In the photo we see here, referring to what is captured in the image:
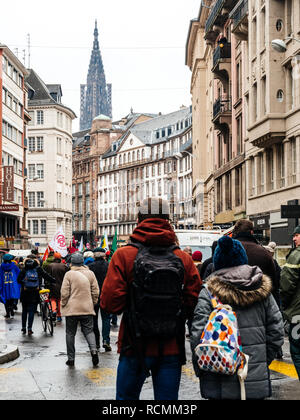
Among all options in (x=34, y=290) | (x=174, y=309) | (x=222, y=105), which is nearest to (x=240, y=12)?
(x=222, y=105)

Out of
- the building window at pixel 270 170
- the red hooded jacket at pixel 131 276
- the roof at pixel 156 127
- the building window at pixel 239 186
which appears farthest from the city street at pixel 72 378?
the roof at pixel 156 127

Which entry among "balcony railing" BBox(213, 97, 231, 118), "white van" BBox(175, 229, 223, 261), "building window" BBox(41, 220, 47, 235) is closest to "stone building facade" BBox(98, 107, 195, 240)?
"building window" BBox(41, 220, 47, 235)

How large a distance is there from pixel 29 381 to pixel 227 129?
3966cm

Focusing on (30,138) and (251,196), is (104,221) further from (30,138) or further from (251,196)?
(251,196)

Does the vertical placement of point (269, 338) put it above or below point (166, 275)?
below

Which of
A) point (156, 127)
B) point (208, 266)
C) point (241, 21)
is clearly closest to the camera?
point (208, 266)

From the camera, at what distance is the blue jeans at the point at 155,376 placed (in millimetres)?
5402

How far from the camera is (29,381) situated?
33.7ft

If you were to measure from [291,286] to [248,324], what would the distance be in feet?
8.45

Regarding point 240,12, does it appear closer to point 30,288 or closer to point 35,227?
point 30,288

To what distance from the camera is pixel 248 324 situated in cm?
544

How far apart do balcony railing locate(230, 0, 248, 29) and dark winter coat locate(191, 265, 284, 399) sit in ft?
113

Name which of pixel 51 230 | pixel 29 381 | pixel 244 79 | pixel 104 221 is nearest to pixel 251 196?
pixel 244 79
